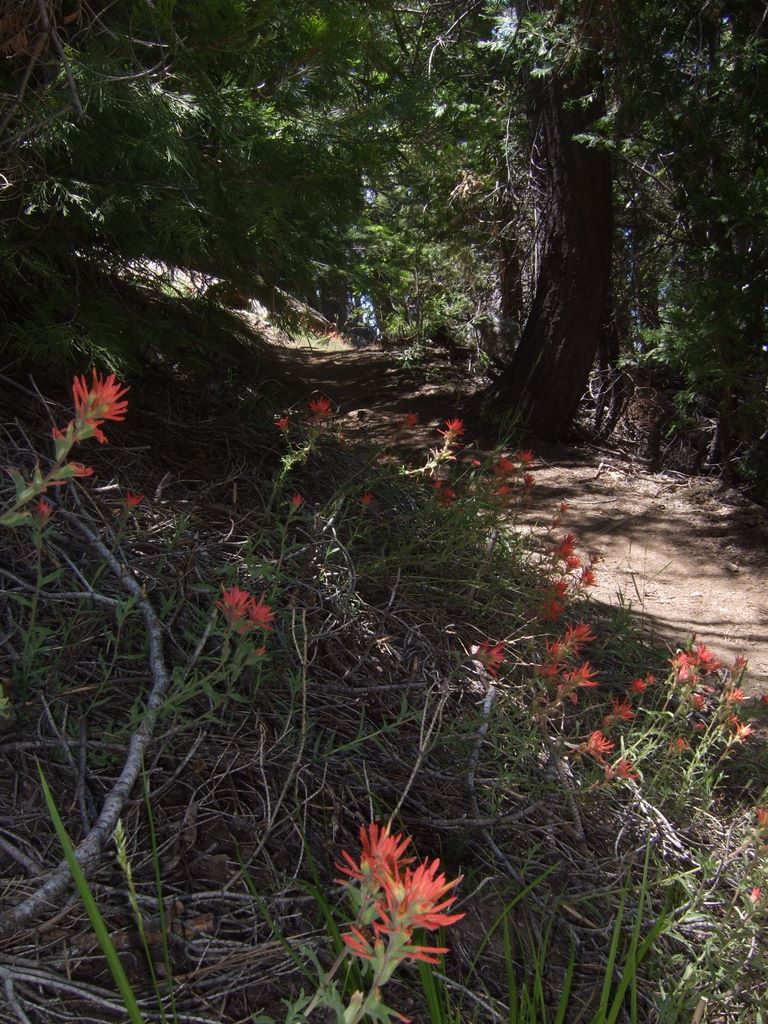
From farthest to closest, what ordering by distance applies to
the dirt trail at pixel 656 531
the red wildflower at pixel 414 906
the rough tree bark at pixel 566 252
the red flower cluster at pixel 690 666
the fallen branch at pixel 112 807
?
the rough tree bark at pixel 566 252
the dirt trail at pixel 656 531
the red flower cluster at pixel 690 666
the fallen branch at pixel 112 807
the red wildflower at pixel 414 906

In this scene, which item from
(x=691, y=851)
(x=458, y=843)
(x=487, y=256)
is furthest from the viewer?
(x=487, y=256)

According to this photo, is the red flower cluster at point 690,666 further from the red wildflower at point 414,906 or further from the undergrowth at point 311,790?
the red wildflower at point 414,906

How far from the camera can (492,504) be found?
111 inches

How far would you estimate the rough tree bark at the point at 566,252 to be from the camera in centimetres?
656

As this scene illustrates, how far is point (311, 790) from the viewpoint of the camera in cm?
176

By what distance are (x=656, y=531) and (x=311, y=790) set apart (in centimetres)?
432

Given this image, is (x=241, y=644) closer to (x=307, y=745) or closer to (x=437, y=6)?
(x=307, y=745)

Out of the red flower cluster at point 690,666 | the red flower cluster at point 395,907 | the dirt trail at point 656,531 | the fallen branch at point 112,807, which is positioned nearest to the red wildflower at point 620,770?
the red flower cluster at point 690,666

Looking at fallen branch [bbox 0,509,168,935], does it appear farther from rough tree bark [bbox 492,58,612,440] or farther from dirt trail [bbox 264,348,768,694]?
rough tree bark [bbox 492,58,612,440]

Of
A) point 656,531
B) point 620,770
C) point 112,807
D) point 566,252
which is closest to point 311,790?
point 112,807

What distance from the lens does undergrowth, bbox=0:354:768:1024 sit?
4.11ft

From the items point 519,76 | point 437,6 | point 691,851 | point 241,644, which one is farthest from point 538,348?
point 241,644

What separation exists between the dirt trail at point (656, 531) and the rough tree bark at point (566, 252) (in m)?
0.58

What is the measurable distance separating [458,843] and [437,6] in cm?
696
